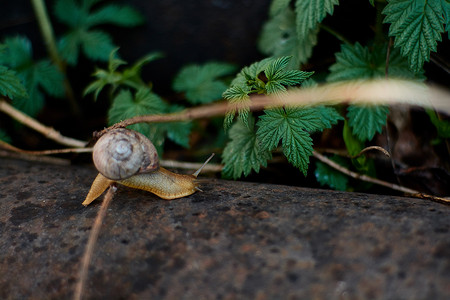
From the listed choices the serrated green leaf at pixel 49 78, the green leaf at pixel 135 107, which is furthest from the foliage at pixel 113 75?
the serrated green leaf at pixel 49 78

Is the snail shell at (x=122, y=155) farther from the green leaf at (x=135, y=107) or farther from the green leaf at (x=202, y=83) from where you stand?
the green leaf at (x=202, y=83)

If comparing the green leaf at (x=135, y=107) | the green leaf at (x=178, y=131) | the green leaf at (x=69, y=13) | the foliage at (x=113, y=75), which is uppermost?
the green leaf at (x=69, y=13)

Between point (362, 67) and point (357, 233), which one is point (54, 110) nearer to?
point (362, 67)

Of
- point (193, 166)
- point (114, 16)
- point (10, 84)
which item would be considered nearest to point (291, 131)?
point (193, 166)

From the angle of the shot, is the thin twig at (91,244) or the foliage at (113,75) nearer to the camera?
the thin twig at (91,244)

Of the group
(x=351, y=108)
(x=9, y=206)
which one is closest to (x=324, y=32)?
(x=351, y=108)

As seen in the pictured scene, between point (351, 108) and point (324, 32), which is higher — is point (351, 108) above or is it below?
below
